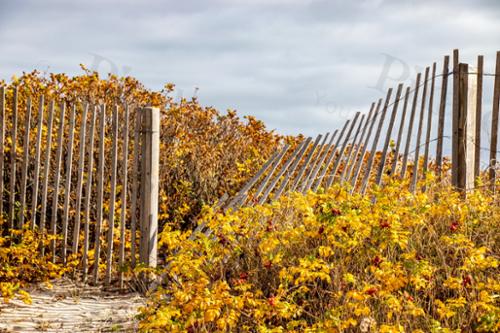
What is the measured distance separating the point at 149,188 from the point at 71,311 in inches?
48.0

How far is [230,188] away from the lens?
26.6 ft

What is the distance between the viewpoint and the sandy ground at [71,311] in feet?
16.3

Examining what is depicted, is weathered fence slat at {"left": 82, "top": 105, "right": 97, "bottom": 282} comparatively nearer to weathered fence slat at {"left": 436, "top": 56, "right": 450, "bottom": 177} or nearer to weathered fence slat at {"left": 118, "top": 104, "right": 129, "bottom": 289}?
weathered fence slat at {"left": 118, "top": 104, "right": 129, "bottom": 289}

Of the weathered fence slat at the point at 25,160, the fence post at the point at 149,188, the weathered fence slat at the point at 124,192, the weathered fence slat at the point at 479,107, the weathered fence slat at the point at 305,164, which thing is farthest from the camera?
the weathered fence slat at the point at 305,164

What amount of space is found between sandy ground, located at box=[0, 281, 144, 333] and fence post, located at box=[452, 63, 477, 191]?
10.5 ft

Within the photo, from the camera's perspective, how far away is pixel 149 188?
5699mm

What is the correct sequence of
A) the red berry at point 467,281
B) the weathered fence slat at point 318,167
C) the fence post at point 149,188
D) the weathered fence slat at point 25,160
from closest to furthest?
the red berry at point 467,281 → the fence post at point 149,188 → the weathered fence slat at point 25,160 → the weathered fence slat at point 318,167

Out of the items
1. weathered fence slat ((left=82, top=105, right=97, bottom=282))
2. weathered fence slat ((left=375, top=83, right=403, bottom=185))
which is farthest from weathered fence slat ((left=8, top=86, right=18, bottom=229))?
weathered fence slat ((left=375, top=83, right=403, bottom=185))

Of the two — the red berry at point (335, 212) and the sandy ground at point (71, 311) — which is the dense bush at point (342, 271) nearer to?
the red berry at point (335, 212)

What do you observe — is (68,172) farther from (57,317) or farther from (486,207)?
(486,207)

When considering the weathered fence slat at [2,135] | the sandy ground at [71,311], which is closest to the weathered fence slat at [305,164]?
the sandy ground at [71,311]

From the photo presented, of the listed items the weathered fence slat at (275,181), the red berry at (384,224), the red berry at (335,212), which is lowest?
the red berry at (384,224)

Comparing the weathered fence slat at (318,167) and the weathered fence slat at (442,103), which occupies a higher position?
the weathered fence slat at (442,103)

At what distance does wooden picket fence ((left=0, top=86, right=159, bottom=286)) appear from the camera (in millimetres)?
5742
